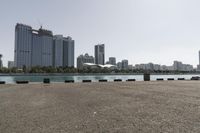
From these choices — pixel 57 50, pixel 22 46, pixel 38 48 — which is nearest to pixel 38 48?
pixel 38 48

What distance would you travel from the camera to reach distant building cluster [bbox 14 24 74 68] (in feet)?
559

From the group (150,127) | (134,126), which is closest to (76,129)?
(134,126)

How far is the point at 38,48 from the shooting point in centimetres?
17912

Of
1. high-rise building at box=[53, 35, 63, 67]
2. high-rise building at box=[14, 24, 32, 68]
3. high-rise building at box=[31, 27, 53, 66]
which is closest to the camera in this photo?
high-rise building at box=[14, 24, 32, 68]

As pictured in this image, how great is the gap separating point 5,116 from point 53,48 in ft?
609

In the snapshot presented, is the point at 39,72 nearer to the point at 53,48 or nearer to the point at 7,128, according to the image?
the point at 53,48

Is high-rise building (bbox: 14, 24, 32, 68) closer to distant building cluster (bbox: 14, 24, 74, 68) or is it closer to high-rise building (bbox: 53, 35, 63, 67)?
distant building cluster (bbox: 14, 24, 74, 68)

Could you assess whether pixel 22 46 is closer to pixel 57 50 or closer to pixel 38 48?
pixel 38 48

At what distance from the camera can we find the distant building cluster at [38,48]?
559ft

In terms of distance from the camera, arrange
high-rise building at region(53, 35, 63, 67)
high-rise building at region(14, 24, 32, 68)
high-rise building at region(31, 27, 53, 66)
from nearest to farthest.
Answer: high-rise building at region(14, 24, 32, 68), high-rise building at region(31, 27, 53, 66), high-rise building at region(53, 35, 63, 67)

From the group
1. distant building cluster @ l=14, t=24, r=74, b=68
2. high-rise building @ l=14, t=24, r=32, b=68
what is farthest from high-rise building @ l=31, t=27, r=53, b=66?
high-rise building @ l=14, t=24, r=32, b=68

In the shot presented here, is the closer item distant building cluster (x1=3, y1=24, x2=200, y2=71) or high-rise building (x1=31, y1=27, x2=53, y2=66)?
distant building cluster (x1=3, y1=24, x2=200, y2=71)

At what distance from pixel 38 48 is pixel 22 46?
1505cm

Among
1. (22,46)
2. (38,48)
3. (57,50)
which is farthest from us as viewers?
(57,50)
